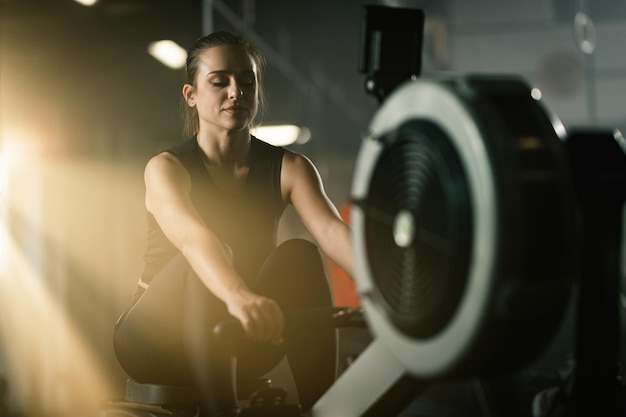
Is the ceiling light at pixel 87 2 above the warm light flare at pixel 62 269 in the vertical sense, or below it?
above

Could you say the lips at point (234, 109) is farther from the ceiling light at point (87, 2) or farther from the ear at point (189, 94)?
the ceiling light at point (87, 2)

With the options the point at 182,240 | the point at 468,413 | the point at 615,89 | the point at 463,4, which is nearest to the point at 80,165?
the point at 468,413

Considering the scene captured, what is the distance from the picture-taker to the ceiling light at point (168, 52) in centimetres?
398

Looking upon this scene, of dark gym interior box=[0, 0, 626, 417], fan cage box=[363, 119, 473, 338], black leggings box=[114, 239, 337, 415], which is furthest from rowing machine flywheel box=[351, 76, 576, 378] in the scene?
dark gym interior box=[0, 0, 626, 417]

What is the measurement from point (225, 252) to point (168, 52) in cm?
284

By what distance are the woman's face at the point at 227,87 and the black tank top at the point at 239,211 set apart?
91 mm

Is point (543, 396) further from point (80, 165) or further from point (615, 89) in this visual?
point (615, 89)

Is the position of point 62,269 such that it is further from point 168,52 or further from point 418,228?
point 418,228

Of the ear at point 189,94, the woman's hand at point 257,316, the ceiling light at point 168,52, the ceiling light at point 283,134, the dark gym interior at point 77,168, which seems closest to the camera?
the woman's hand at point 257,316

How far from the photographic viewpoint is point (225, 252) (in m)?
1.39

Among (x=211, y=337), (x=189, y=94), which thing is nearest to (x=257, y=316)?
(x=211, y=337)

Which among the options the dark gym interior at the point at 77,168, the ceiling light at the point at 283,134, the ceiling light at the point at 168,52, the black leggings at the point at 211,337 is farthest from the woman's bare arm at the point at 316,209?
the ceiling light at the point at 283,134

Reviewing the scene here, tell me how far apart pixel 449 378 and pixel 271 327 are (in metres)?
0.28

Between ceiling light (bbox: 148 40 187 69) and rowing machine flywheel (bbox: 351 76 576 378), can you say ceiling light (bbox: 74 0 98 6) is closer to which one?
ceiling light (bbox: 148 40 187 69)
